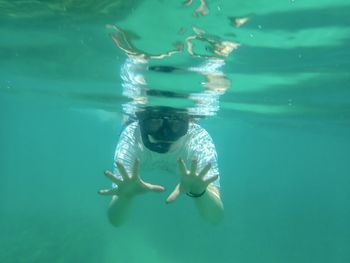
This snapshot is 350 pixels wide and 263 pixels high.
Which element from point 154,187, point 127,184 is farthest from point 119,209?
point 154,187

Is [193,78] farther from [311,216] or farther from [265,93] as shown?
[311,216]

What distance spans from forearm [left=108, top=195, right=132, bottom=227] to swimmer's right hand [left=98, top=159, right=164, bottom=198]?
212 mm

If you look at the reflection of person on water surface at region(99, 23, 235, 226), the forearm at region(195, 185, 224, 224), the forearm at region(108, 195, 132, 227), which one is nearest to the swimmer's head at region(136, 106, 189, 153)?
the reflection of person on water surface at region(99, 23, 235, 226)

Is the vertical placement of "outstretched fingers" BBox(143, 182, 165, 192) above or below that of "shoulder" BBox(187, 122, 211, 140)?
below

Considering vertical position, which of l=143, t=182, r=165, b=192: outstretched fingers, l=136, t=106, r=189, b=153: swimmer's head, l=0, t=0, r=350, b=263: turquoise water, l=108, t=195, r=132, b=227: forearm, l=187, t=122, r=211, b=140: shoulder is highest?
l=0, t=0, r=350, b=263: turquoise water

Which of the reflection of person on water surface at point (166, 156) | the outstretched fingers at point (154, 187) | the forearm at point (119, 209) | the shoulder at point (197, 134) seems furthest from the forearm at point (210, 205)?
the shoulder at point (197, 134)

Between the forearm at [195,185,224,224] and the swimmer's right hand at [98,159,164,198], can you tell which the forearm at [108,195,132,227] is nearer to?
the swimmer's right hand at [98,159,164,198]

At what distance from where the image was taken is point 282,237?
43.0 metres

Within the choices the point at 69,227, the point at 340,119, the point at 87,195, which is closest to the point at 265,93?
the point at 340,119

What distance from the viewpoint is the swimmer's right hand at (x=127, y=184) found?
22.5 ft

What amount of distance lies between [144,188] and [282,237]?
39.9 metres

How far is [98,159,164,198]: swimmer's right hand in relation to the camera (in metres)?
6.85

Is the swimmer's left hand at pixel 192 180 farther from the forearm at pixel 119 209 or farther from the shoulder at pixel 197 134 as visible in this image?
the shoulder at pixel 197 134

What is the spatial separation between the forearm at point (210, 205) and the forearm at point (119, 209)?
141cm
